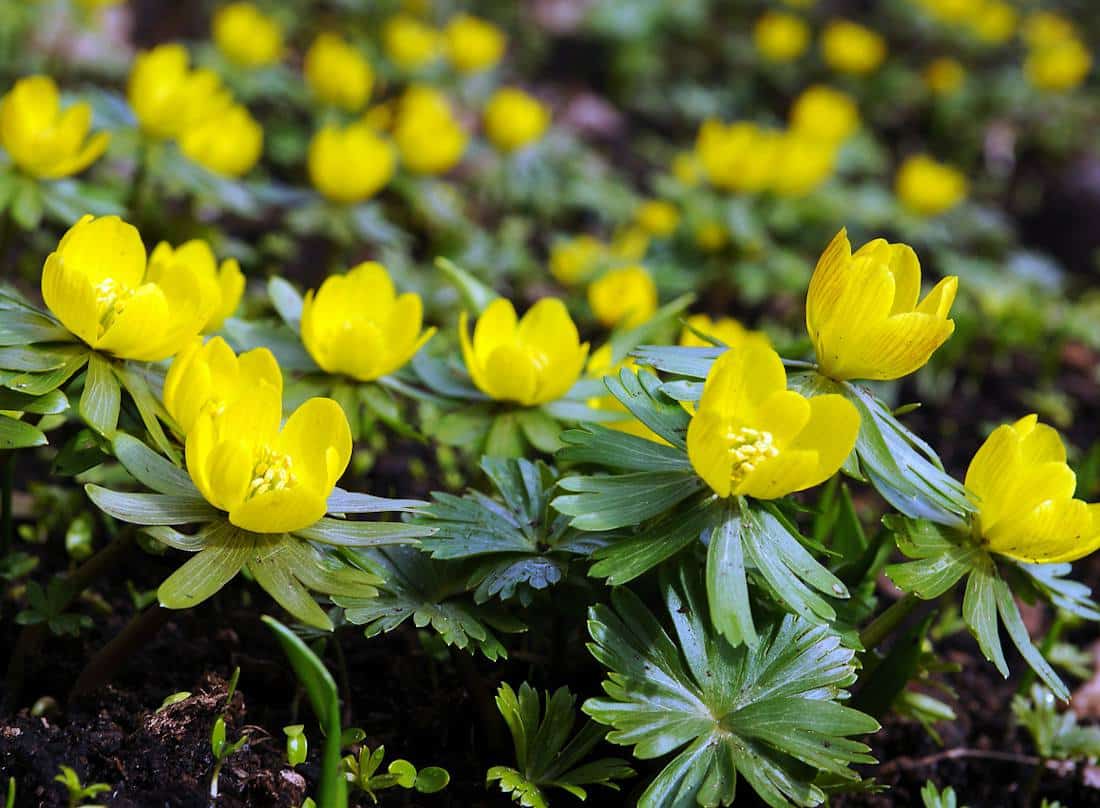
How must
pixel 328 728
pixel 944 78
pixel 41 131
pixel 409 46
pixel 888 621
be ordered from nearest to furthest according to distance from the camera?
pixel 328 728 < pixel 888 621 < pixel 41 131 < pixel 409 46 < pixel 944 78

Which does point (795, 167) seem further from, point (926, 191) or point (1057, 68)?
point (1057, 68)

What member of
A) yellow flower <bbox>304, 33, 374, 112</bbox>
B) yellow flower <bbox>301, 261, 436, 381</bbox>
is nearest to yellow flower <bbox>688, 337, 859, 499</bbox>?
yellow flower <bbox>301, 261, 436, 381</bbox>

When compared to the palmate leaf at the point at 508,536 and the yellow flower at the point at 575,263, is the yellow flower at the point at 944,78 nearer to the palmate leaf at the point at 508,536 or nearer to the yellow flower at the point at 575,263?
the yellow flower at the point at 575,263

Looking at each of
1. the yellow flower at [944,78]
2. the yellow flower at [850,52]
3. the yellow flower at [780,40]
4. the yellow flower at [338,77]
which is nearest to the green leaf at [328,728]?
the yellow flower at [338,77]

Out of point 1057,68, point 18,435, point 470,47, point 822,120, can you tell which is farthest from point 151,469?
point 1057,68

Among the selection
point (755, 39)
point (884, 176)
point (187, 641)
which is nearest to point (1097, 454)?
point (187, 641)

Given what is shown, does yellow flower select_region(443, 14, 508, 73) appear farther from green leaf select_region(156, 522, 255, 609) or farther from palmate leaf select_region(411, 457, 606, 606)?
green leaf select_region(156, 522, 255, 609)

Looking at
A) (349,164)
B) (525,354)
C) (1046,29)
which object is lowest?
(1046,29)
